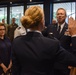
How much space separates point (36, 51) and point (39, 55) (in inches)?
1.6

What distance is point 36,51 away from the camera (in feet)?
5.14

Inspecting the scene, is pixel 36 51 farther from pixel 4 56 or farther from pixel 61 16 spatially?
pixel 4 56

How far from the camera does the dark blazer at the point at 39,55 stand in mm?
1547

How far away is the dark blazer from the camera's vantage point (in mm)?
1547

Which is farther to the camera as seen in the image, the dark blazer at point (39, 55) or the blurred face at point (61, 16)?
the blurred face at point (61, 16)

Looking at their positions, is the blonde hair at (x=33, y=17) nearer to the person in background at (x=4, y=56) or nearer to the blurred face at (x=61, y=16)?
the blurred face at (x=61, y=16)

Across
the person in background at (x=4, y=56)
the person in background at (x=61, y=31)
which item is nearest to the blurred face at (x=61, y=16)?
the person in background at (x=61, y=31)

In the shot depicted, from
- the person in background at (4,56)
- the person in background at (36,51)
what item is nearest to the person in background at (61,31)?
the person in background at (4,56)

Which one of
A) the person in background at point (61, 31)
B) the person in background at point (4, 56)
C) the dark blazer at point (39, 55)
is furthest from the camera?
the person in background at point (4, 56)

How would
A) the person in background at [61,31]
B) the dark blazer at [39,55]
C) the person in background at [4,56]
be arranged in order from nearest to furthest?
the dark blazer at [39,55], the person in background at [61,31], the person in background at [4,56]

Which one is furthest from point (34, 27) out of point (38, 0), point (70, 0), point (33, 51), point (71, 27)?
point (38, 0)

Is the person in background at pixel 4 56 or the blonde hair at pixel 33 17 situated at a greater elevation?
the blonde hair at pixel 33 17

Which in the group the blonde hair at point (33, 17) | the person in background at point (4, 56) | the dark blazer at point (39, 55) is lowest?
the person in background at point (4, 56)

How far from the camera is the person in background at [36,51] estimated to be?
5.08ft
